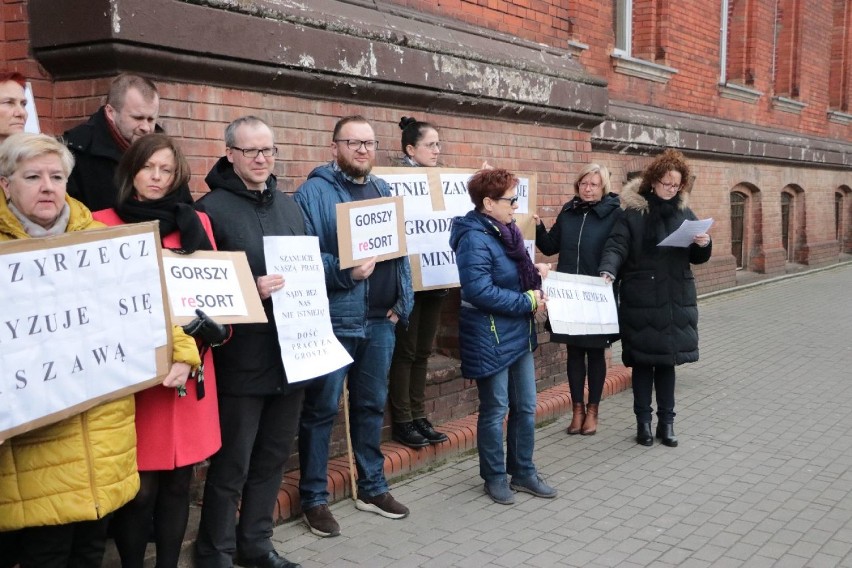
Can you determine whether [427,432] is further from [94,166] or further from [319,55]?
[94,166]

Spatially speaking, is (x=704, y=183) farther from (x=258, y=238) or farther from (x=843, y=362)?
(x=258, y=238)

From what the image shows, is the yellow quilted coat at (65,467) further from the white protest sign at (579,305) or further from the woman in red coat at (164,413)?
the white protest sign at (579,305)

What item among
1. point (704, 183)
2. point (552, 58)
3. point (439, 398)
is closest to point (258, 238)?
point (439, 398)

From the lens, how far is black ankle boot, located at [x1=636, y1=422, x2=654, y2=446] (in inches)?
234

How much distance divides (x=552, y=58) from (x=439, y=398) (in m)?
3.07

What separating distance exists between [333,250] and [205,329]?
1208mm

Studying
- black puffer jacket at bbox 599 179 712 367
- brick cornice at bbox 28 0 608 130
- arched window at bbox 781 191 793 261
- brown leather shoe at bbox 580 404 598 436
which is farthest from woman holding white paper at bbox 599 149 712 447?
arched window at bbox 781 191 793 261

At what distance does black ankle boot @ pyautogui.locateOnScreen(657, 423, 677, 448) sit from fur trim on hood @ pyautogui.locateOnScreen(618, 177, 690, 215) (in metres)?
1.46

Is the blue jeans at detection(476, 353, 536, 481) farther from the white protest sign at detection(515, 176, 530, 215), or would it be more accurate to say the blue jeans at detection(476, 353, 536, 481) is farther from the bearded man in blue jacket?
the white protest sign at detection(515, 176, 530, 215)

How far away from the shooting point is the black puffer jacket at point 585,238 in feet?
19.7

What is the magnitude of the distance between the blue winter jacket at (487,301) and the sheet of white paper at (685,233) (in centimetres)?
140

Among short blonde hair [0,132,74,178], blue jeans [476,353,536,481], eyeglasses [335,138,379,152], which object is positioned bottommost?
blue jeans [476,353,536,481]

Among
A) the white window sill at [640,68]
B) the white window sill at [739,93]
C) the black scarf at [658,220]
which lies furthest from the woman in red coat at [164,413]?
the white window sill at [739,93]

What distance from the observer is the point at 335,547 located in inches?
165
